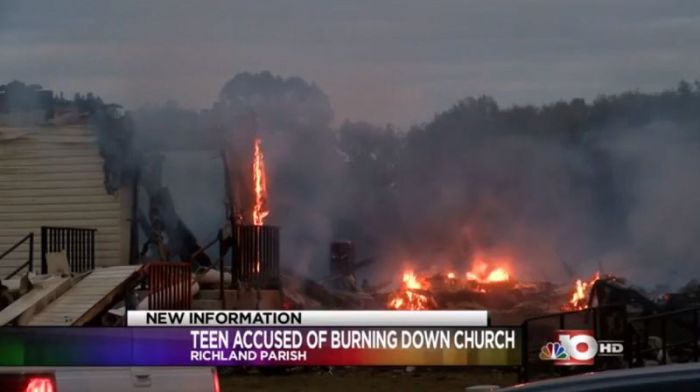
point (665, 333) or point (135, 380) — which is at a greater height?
point (665, 333)

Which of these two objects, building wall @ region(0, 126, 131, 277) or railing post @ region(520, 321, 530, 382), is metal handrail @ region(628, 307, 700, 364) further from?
building wall @ region(0, 126, 131, 277)

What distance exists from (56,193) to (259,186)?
3.01m

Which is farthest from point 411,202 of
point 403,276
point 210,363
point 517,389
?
point 517,389

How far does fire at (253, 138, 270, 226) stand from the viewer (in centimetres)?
1861

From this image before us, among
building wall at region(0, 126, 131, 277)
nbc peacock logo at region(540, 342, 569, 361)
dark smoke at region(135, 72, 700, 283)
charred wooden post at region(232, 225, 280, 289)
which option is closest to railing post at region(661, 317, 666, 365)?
nbc peacock logo at region(540, 342, 569, 361)

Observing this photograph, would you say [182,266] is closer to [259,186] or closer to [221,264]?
[221,264]

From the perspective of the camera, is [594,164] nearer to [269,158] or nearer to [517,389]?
[269,158]

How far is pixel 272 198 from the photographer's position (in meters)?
18.8

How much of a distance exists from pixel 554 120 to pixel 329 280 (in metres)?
3.80

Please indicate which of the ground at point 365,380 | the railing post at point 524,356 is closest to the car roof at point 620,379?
the railing post at point 524,356

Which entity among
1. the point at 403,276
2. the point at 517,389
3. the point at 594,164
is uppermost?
the point at 594,164

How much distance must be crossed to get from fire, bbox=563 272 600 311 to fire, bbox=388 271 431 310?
1.81 metres

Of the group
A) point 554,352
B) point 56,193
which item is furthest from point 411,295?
point 56,193

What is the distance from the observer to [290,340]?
16781 millimetres
